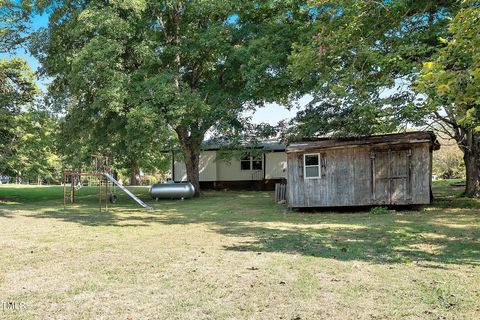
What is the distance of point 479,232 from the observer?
30.2ft

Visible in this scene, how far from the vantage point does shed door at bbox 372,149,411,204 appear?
14484 mm

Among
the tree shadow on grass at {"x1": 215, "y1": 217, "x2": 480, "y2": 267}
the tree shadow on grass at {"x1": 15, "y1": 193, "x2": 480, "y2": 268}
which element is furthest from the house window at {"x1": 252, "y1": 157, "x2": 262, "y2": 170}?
the tree shadow on grass at {"x1": 215, "y1": 217, "x2": 480, "y2": 267}

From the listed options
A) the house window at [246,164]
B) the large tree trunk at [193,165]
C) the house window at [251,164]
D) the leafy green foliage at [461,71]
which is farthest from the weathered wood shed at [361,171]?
the house window at [246,164]

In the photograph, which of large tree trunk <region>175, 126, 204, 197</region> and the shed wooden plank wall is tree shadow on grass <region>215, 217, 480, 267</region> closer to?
the shed wooden plank wall

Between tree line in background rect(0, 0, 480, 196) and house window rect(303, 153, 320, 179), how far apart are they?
222 cm

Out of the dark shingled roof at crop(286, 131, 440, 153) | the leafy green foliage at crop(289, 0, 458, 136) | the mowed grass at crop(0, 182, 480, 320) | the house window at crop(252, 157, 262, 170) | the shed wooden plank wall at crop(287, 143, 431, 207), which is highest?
the leafy green foliage at crop(289, 0, 458, 136)

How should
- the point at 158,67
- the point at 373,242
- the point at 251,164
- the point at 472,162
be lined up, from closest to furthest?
the point at 373,242
the point at 472,162
the point at 158,67
the point at 251,164

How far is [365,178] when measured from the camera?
14891 millimetres

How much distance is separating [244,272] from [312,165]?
33.8ft

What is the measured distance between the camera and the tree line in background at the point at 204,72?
12609mm

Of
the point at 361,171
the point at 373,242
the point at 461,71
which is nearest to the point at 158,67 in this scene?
the point at 361,171

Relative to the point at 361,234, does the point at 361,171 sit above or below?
above

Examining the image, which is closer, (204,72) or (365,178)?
(365,178)

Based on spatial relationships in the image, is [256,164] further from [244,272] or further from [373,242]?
[244,272]
